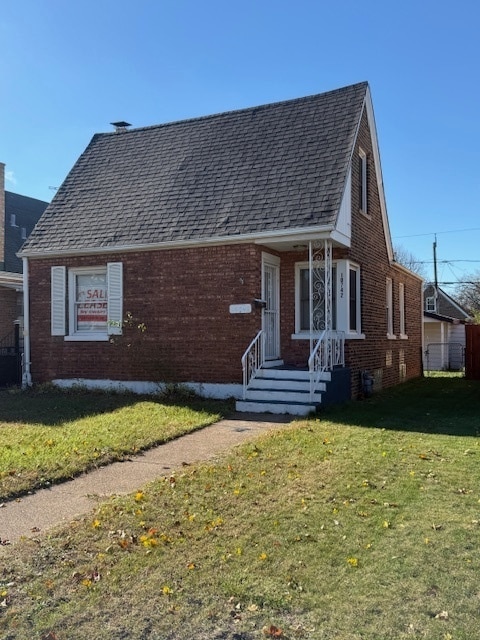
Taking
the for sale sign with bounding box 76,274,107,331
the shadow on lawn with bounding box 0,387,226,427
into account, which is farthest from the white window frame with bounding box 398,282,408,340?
the for sale sign with bounding box 76,274,107,331

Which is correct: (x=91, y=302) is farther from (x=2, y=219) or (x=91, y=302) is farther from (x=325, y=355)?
(x=2, y=219)

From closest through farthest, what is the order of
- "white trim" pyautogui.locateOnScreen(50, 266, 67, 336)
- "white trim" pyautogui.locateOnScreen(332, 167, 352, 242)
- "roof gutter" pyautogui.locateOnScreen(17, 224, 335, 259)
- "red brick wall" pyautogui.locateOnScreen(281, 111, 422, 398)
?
"roof gutter" pyautogui.locateOnScreen(17, 224, 335, 259)
"white trim" pyautogui.locateOnScreen(332, 167, 352, 242)
"red brick wall" pyautogui.locateOnScreen(281, 111, 422, 398)
"white trim" pyautogui.locateOnScreen(50, 266, 67, 336)

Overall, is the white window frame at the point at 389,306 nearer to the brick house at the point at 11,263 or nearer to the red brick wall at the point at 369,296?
the red brick wall at the point at 369,296

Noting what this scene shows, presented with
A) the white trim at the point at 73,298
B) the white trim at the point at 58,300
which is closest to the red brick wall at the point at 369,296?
the white trim at the point at 73,298

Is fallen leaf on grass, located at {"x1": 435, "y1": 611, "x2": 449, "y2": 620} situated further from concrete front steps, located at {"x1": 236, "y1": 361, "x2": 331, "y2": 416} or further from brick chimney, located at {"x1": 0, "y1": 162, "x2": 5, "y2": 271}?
brick chimney, located at {"x1": 0, "y1": 162, "x2": 5, "y2": 271}

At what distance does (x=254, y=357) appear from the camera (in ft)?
39.4

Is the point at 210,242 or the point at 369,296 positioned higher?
the point at 210,242

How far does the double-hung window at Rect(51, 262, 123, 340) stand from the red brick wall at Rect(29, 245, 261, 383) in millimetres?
210

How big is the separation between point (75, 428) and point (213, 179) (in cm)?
688

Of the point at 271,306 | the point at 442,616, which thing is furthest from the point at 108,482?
the point at 271,306

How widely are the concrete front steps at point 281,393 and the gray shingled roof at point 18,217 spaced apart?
1463 centimetres

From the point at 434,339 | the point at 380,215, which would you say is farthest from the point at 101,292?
the point at 434,339

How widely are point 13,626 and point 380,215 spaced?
14.3 metres

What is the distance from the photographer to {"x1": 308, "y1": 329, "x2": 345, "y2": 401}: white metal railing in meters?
10.9
